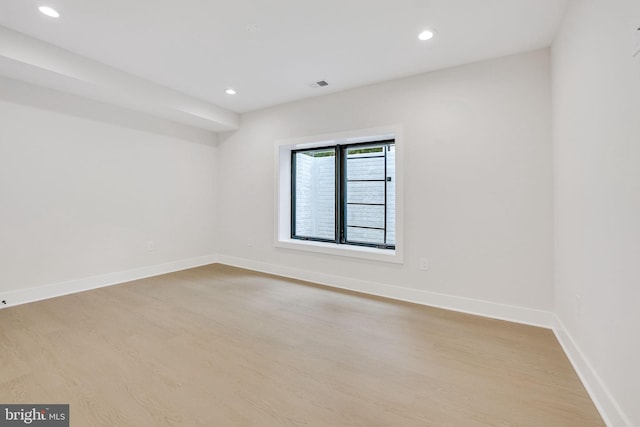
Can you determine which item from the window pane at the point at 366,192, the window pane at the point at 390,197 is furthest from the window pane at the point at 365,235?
the window pane at the point at 366,192

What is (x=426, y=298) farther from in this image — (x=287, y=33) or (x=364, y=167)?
(x=287, y=33)

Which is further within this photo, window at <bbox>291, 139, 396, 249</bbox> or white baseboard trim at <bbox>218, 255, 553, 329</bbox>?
window at <bbox>291, 139, 396, 249</bbox>

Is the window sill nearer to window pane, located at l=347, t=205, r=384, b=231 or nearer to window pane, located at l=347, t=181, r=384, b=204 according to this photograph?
window pane, located at l=347, t=205, r=384, b=231

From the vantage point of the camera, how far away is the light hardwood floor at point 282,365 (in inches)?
59.4

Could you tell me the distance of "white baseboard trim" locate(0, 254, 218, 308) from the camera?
2990mm

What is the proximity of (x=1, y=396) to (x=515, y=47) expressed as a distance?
465cm

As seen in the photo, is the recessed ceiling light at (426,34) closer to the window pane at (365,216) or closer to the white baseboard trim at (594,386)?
the window pane at (365,216)

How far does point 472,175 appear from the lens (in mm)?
2891

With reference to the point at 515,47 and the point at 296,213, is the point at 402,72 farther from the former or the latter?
the point at 296,213

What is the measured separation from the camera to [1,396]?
159cm

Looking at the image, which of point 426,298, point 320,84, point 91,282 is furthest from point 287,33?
point 91,282

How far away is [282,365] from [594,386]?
1907mm

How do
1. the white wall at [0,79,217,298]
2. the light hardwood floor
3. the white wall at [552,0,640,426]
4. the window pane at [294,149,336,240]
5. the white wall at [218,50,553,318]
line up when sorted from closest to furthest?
the white wall at [552,0,640,426] → the light hardwood floor → the white wall at [218,50,553,318] → the white wall at [0,79,217,298] → the window pane at [294,149,336,240]

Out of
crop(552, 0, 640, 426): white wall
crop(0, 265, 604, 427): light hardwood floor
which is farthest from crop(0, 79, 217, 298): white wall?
crop(552, 0, 640, 426): white wall
